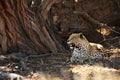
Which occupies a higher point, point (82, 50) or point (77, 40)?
point (77, 40)

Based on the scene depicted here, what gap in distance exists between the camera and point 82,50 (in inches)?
273

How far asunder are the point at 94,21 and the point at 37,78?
3950 mm

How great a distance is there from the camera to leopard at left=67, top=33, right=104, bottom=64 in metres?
6.86

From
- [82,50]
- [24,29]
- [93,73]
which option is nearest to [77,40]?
[82,50]

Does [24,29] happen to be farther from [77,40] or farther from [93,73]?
[93,73]

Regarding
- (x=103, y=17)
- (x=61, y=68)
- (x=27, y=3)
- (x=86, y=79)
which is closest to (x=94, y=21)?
(x=103, y=17)

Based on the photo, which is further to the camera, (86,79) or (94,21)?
(94,21)

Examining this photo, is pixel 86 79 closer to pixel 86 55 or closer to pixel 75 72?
pixel 75 72

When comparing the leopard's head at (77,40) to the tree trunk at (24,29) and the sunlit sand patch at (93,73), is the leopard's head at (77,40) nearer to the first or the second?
the sunlit sand patch at (93,73)

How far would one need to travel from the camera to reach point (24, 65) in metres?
6.75

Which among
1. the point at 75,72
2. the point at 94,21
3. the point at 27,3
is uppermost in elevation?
the point at 27,3

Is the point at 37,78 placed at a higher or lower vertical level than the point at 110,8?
lower

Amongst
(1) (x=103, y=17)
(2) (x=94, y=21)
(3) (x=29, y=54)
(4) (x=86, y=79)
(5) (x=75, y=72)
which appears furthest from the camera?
(1) (x=103, y=17)

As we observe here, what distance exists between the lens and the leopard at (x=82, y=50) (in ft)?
22.5
